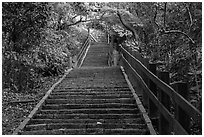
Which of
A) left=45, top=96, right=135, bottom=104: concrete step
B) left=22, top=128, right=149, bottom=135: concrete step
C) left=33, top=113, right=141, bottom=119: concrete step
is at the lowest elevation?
left=22, top=128, right=149, bottom=135: concrete step

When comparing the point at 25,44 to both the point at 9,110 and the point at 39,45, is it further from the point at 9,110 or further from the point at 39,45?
the point at 9,110

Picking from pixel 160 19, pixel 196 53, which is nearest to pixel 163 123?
pixel 196 53

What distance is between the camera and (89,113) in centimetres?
668

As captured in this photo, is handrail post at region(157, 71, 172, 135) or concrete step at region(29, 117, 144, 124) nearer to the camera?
handrail post at region(157, 71, 172, 135)

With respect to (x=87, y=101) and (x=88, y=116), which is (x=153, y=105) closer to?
(x=88, y=116)

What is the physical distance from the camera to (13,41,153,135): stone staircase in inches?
215

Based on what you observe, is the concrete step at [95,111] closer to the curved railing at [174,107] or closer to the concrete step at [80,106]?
the concrete step at [80,106]

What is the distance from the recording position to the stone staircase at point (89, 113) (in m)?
5.46

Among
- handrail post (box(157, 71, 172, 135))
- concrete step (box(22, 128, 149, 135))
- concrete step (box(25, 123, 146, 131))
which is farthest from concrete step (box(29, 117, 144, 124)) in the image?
handrail post (box(157, 71, 172, 135))

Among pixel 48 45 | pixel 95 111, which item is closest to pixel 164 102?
pixel 95 111

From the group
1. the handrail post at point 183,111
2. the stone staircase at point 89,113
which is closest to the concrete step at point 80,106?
the stone staircase at point 89,113

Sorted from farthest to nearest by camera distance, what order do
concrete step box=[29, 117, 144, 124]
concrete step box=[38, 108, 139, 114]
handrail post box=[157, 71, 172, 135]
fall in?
concrete step box=[38, 108, 139, 114]
concrete step box=[29, 117, 144, 124]
handrail post box=[157, 71, 172, 135]

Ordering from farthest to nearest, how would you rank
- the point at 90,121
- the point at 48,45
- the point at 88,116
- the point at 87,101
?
the point at 48,45, the point at 87,101, the point at 88,116, the point at 90,121

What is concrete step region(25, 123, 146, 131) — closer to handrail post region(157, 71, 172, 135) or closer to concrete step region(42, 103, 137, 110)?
handrail post region(157, 71, 172, 135)
